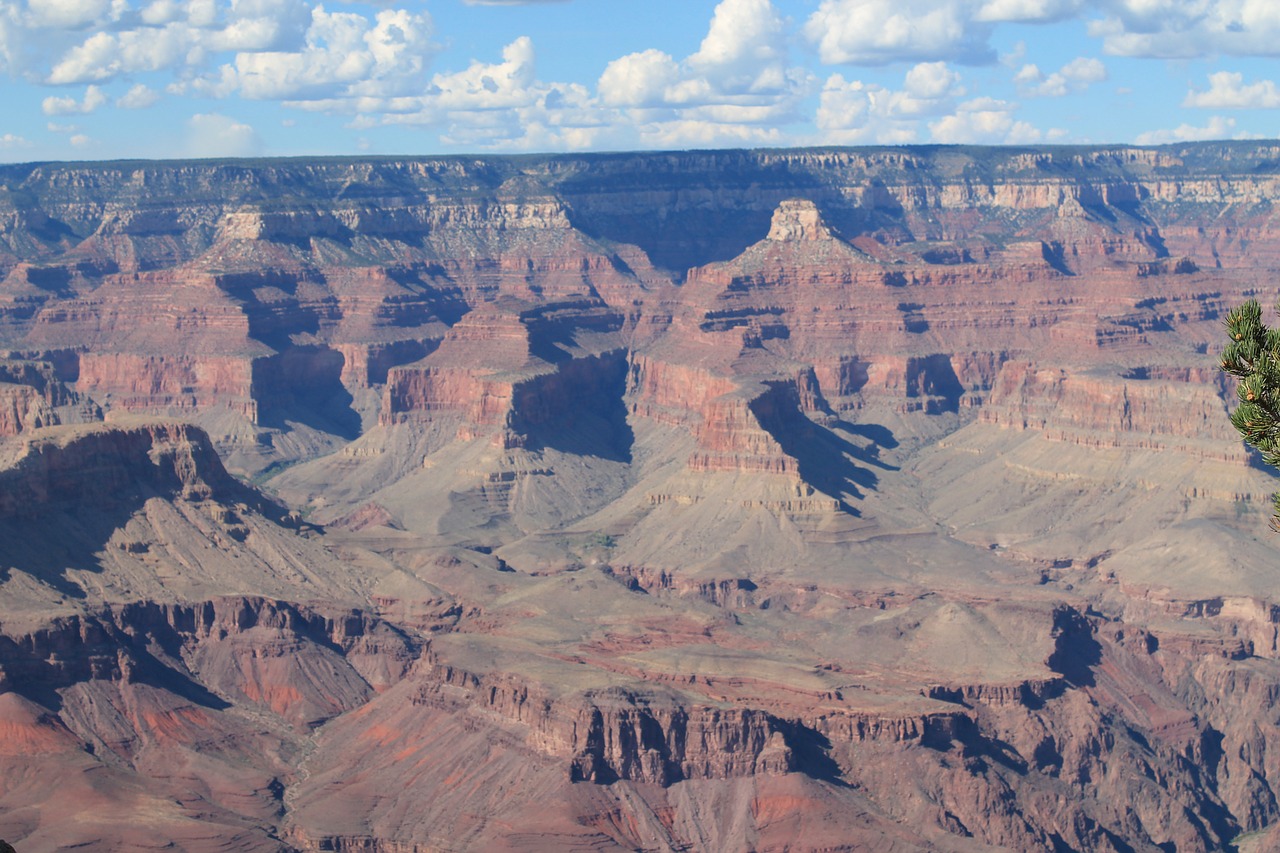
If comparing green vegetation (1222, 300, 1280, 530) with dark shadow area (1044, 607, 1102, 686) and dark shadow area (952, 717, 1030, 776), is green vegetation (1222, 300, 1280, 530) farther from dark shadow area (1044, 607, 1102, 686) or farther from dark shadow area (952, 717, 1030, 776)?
dark shadow area (1044, 607, 1102, 686)

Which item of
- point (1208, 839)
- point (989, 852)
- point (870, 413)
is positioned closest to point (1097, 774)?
point (1208, 839)

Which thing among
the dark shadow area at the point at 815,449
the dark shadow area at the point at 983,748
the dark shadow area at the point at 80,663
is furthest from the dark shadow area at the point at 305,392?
the dark shadow area at the point at 983,748

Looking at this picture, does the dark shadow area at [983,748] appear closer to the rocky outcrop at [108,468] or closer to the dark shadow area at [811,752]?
the dark shadow area at [811,752]

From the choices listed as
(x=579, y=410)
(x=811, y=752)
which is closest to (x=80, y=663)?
(x=811, y=752)

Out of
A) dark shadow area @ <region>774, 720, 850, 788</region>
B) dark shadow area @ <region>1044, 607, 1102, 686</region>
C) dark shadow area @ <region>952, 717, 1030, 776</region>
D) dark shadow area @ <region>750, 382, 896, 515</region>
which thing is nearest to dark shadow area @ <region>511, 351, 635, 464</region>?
dark shadow area @ <region>750, 382, 896, 515</region>

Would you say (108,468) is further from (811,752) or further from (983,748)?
(983,748)
